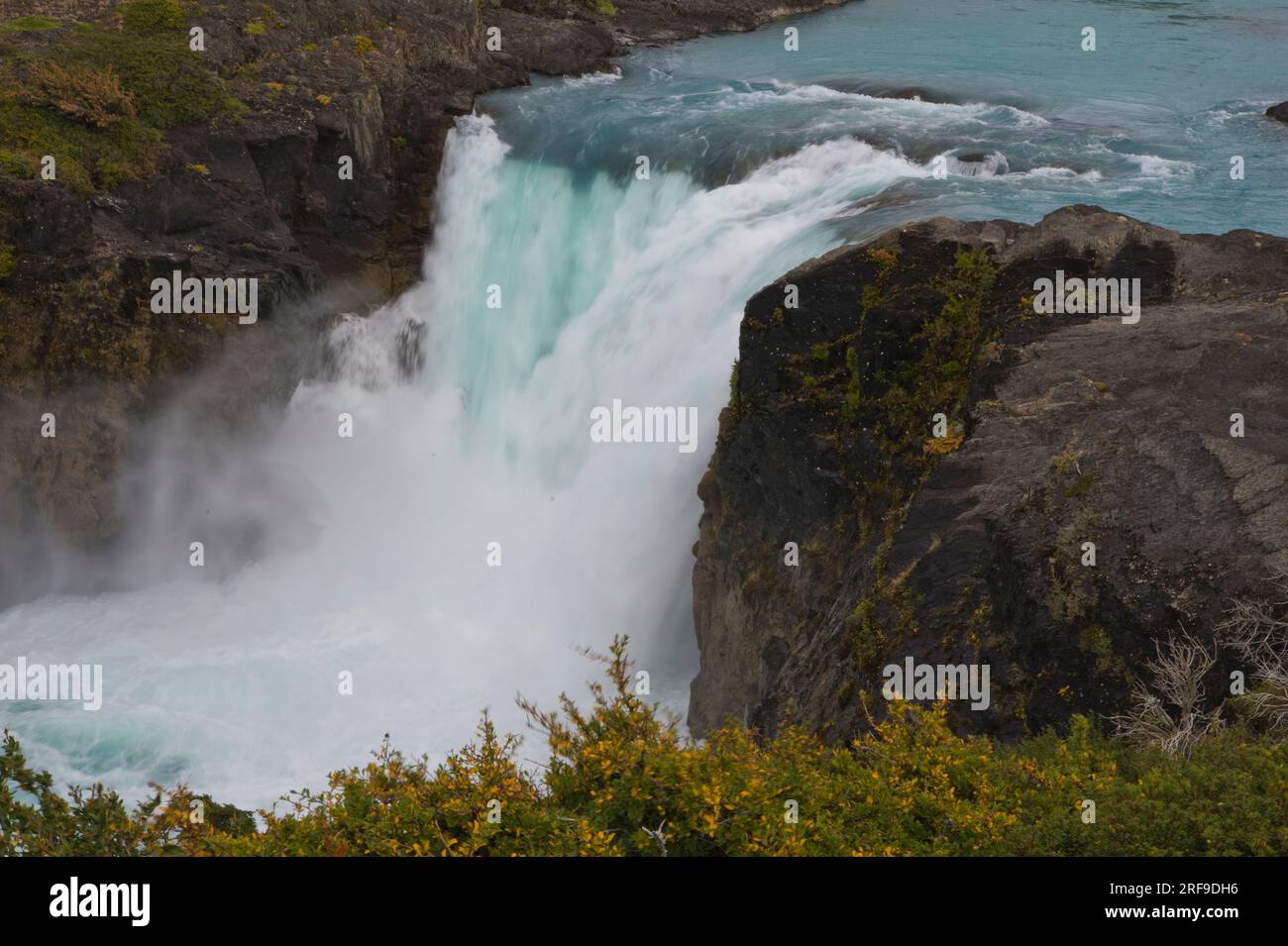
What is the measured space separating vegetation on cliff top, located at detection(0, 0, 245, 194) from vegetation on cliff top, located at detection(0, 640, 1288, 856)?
18794mm

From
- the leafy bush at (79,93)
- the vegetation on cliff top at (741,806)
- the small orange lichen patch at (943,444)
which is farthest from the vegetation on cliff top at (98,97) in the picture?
the small orange lichen patch at (943,444)

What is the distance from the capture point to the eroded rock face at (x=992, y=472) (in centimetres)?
1257

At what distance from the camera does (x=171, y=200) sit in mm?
26578

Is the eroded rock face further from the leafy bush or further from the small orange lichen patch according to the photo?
the leafy bush

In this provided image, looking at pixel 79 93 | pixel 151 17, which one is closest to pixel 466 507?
pixel 79 93

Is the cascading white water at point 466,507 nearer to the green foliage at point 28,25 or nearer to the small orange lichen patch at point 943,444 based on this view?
the small orange lichen patch at point 943,444

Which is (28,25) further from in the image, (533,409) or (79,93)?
(533,409)

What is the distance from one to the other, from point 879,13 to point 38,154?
3018cm

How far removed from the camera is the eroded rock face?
Result: 12570 mm

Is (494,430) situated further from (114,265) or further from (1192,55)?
(1192,55)

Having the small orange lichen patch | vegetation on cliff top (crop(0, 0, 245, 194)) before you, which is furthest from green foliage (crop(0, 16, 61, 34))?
the small orange lichen patch

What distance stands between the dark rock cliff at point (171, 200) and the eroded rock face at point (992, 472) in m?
13.0

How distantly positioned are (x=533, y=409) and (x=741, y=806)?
18354mm

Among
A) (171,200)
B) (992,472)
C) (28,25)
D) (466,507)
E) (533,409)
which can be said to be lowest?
(992,472)
